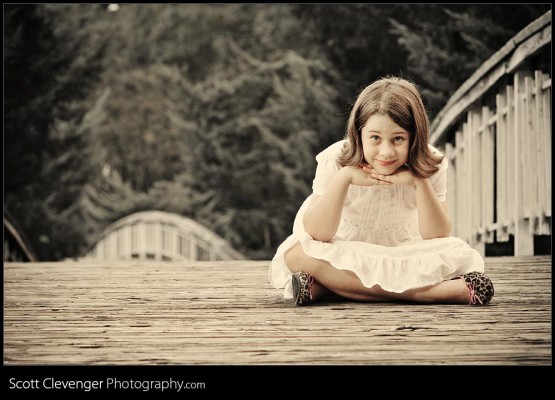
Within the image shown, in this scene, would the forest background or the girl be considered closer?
the girl

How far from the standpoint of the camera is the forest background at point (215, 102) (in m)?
13.3

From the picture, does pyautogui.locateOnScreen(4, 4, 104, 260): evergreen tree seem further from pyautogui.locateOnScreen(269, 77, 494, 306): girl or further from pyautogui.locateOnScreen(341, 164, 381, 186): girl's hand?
pyautogui.locateOnScreen(341, 164, 381, 186): girl's hand

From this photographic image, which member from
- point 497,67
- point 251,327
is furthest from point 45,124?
point 251,327

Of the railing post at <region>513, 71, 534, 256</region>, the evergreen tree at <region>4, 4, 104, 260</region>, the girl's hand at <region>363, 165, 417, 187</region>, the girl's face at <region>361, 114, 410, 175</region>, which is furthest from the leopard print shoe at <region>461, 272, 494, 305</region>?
the evergreen tree at <region>4, 4, 104, 260</region>

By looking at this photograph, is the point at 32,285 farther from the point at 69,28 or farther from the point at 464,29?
the point at 69,28

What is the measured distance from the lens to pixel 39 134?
1683 cm

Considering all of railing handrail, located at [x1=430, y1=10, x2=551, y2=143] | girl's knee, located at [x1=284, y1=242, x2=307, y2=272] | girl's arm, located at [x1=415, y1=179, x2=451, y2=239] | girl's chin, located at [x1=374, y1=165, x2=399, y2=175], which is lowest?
girl's knee, located at [x1=284, y1=242, x2=307, y2=272]

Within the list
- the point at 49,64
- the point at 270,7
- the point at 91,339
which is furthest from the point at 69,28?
the point at 91,339

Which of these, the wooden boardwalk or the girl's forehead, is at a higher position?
the girl's forehead

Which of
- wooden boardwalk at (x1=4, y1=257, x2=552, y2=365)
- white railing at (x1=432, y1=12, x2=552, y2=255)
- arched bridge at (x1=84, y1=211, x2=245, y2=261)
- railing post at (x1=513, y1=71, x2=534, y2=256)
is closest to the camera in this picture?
wooden boardwalk at (x1=4, y1=257, x2=552, y2=365)

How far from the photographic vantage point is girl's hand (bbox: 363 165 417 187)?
3.61m

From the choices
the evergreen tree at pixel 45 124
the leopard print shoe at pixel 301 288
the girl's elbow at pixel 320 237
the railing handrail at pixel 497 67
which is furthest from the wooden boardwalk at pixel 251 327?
the evergreen tree at pixel 45 124
